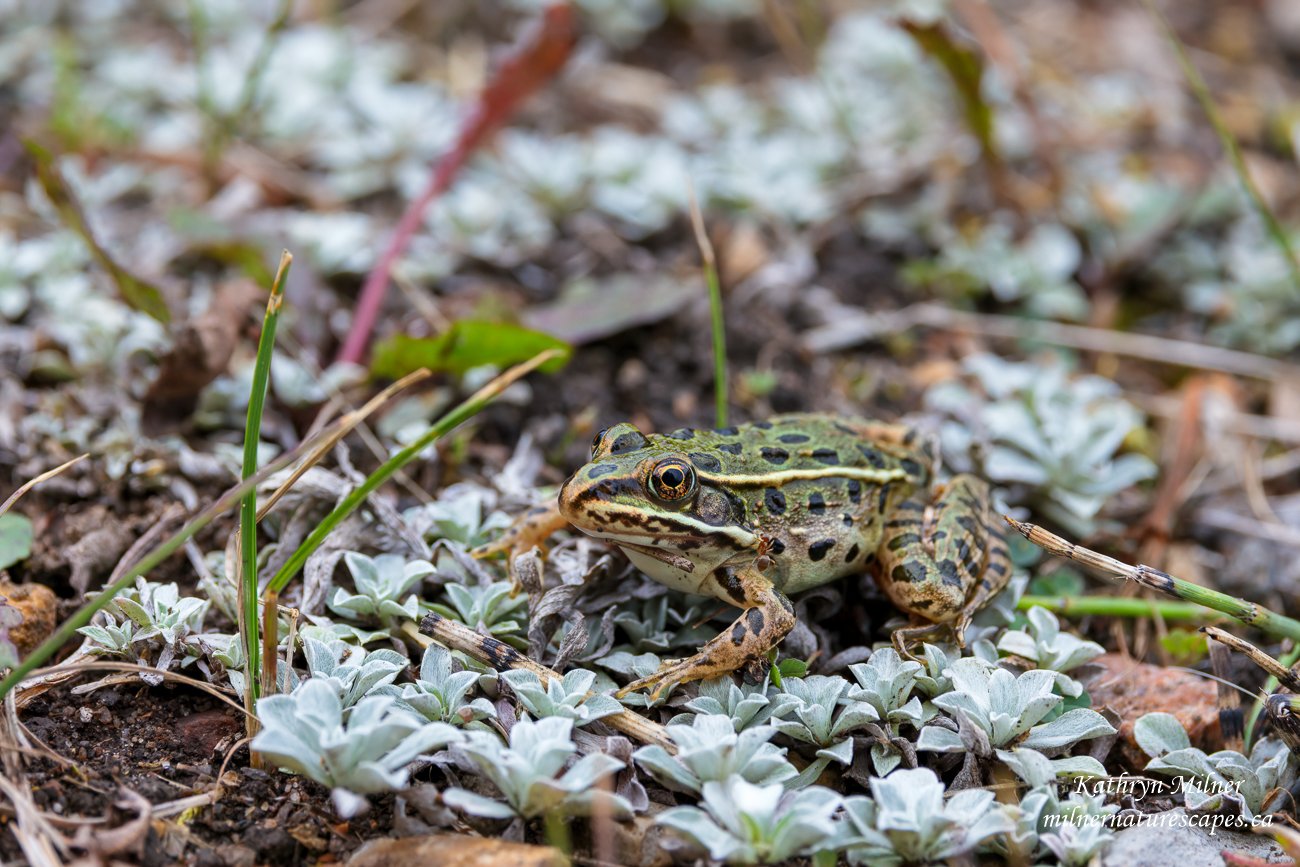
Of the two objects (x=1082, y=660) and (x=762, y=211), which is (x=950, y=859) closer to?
(x=1082, y=660)

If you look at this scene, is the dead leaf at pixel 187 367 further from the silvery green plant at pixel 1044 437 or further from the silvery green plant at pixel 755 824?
the silvery green plant at pixel 1044 437

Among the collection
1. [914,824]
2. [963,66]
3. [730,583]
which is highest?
[963,66]

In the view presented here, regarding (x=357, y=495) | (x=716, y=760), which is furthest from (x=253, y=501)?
(x=716, y=760)

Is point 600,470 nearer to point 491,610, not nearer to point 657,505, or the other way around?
point 657,505

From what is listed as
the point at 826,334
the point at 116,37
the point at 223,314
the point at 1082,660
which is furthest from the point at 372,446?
the point at 116,37

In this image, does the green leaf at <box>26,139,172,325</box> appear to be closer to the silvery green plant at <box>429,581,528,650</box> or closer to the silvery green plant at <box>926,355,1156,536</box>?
the silvery green plant at <box>429,581,528,650</box>

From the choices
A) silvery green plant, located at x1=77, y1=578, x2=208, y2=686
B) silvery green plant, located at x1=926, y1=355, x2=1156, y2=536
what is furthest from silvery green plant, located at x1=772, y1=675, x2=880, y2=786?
silvery green plant, located at x1=77, y1=578, x2=208, y2=686

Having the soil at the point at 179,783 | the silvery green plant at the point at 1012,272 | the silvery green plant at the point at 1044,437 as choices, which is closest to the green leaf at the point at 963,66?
the silvery green plant at the point at 1012,272
